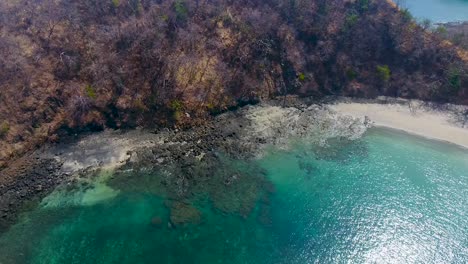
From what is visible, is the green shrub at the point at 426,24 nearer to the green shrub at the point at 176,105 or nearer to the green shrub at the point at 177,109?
the green shrub at the point at 176,105

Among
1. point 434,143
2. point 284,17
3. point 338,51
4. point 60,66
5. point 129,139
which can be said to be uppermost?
point 284,17

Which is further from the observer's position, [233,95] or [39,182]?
[233,95]

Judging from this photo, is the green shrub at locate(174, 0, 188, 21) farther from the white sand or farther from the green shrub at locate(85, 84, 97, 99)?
the white sand

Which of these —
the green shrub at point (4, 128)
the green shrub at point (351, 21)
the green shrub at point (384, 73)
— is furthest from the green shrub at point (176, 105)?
the green shrub at point (384, 73)

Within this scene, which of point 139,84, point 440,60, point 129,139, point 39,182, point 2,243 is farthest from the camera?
point 440,60

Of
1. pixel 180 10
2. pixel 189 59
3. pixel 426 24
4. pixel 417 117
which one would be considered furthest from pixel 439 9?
pixel 189 59

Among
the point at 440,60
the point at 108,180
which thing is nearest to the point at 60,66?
the point at 108,180

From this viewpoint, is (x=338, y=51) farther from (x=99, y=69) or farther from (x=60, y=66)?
(x=60, y=66)
